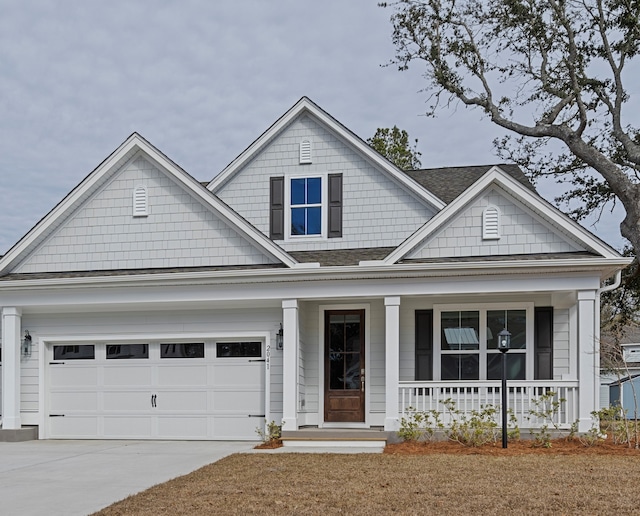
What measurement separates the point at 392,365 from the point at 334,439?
5.34ft

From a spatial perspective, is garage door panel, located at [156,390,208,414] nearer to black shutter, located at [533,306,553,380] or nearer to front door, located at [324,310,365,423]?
front door, located at [324,310,365,423]

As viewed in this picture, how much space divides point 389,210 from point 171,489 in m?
8.75

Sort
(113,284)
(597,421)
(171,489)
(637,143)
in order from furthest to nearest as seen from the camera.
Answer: (637,143) < (113,284) < (597,421) < (171,489)

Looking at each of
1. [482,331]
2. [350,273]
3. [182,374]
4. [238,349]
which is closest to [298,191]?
[350,273]

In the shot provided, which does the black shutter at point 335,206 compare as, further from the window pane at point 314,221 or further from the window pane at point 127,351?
the window pane at point 127,351

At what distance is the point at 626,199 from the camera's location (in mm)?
19219

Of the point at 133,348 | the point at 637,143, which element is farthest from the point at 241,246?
the point at 637,143

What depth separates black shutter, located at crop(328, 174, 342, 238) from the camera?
16.2m

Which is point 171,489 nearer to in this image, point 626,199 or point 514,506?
point 514,506

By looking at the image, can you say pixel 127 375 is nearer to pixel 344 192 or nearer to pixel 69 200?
pixel 69 200

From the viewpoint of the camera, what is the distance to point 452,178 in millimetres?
18250

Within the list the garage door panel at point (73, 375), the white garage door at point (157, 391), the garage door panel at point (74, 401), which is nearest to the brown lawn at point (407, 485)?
the white garage door at point (157, 391)

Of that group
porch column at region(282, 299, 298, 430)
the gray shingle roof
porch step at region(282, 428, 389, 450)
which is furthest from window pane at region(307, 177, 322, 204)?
porch step at region(282, 428, 389, 450)

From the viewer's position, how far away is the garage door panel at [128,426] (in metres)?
15.0
